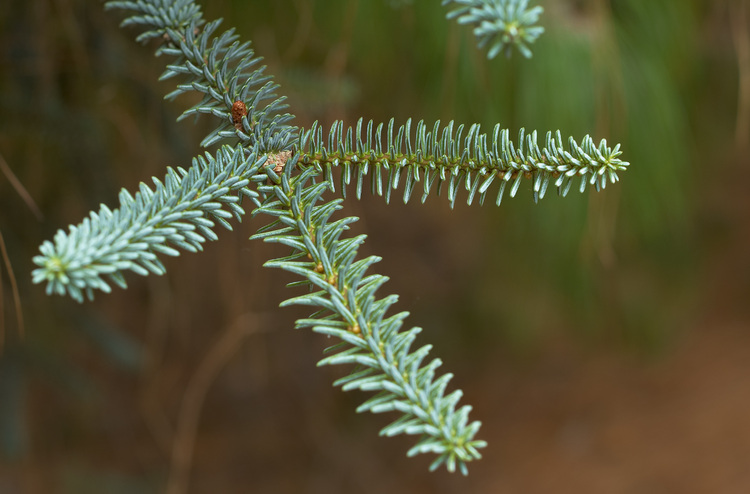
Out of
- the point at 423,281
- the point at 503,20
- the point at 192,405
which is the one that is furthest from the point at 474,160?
the point at 423,281

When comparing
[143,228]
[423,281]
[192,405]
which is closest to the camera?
[143,228]

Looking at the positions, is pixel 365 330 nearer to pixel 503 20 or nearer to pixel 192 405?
pixel 503 20

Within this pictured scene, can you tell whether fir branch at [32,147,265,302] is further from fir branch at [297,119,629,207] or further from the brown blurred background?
the brown blurred background

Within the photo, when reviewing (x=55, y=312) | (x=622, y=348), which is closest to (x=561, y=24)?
(x=55, y=312)

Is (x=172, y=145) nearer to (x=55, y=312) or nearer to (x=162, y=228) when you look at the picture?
(x=55, y=312)

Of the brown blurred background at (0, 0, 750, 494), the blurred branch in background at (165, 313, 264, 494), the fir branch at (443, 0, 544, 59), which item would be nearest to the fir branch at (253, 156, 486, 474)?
the fir branch at (443, 0, 544, 59)

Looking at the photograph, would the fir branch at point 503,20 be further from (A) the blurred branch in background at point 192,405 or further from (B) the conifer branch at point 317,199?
(A) the blurred branch in background at point 192,405

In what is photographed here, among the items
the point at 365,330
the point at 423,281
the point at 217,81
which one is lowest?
the point at 365,330
